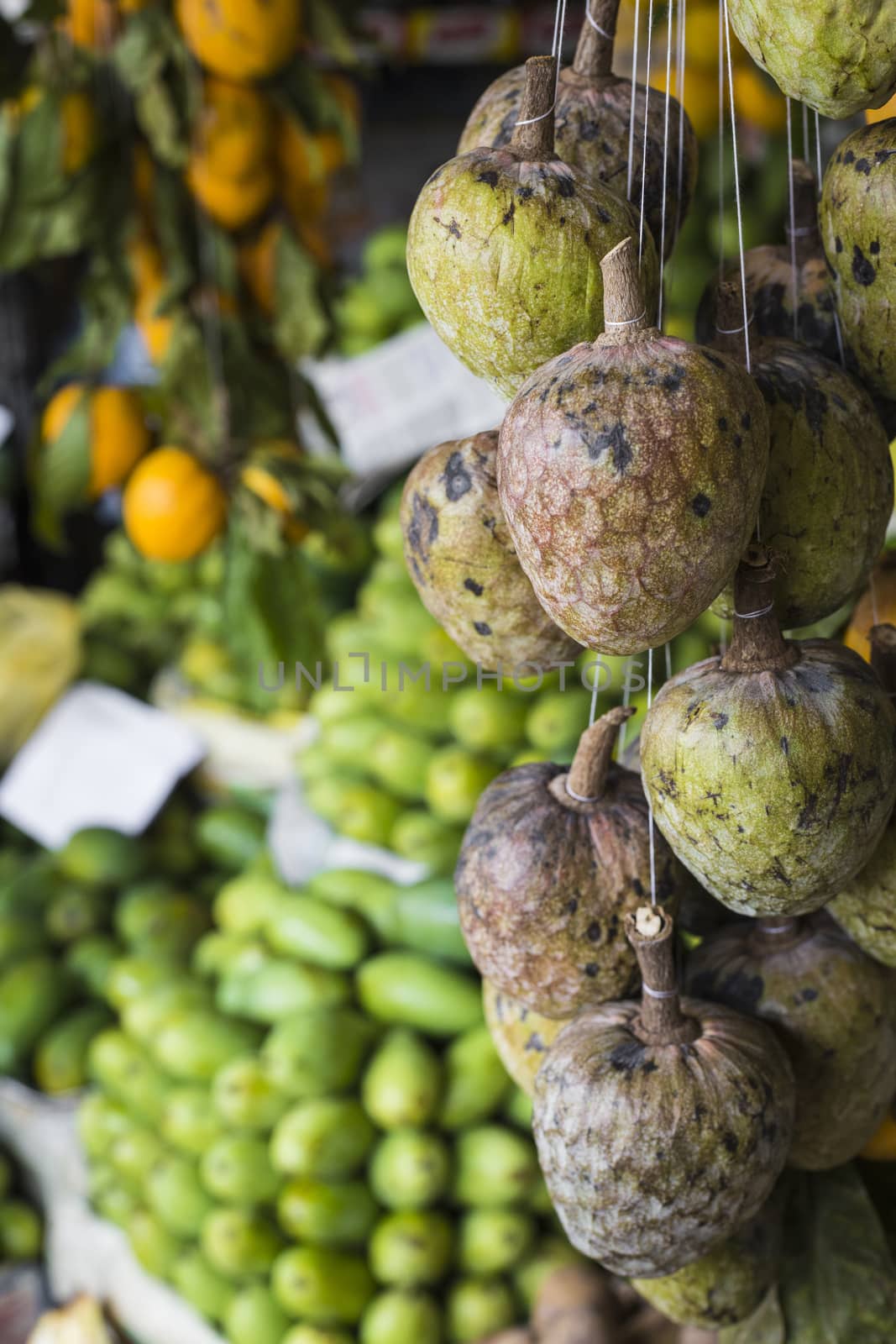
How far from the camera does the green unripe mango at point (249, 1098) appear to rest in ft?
5.39

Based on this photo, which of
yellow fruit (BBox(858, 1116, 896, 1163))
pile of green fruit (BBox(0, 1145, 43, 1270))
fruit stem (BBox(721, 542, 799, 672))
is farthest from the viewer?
pile of green fruit (BBox(0, 1145, 43, 1270))

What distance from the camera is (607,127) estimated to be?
0.73 m

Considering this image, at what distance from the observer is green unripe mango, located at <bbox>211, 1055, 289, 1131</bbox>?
164cm

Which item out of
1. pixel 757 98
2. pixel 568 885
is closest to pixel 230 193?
pixel 757 98

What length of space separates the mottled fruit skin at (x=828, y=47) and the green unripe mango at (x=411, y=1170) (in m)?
1.37

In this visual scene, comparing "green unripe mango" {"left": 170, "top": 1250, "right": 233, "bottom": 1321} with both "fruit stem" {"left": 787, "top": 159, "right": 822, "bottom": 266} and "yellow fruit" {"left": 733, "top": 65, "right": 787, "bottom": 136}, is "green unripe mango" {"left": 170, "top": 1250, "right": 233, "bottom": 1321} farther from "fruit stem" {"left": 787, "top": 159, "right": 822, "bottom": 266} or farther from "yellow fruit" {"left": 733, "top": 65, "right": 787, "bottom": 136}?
"yellow fruit" {"left": 733, "top": 65, "right": 787, "bottom": 136}

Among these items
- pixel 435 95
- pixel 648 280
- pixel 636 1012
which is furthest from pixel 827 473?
pixel 435 95

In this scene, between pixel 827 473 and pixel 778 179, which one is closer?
pixel 827 473

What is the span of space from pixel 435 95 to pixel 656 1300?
3.52m

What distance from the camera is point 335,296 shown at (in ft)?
6.70

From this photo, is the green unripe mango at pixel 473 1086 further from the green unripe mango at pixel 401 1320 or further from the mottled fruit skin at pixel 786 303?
the mottled fruit skin at pixel 786 303

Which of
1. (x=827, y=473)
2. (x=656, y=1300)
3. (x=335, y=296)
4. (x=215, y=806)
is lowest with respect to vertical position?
(x=215, y=806)

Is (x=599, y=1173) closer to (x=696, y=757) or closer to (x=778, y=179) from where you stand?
(x=696, y=757)

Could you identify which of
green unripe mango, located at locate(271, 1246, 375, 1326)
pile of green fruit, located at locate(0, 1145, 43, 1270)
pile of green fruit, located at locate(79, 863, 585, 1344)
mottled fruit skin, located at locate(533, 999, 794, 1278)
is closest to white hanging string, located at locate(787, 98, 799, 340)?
mottled fruit skin, located at locate(533, 999, 794, 1278)
